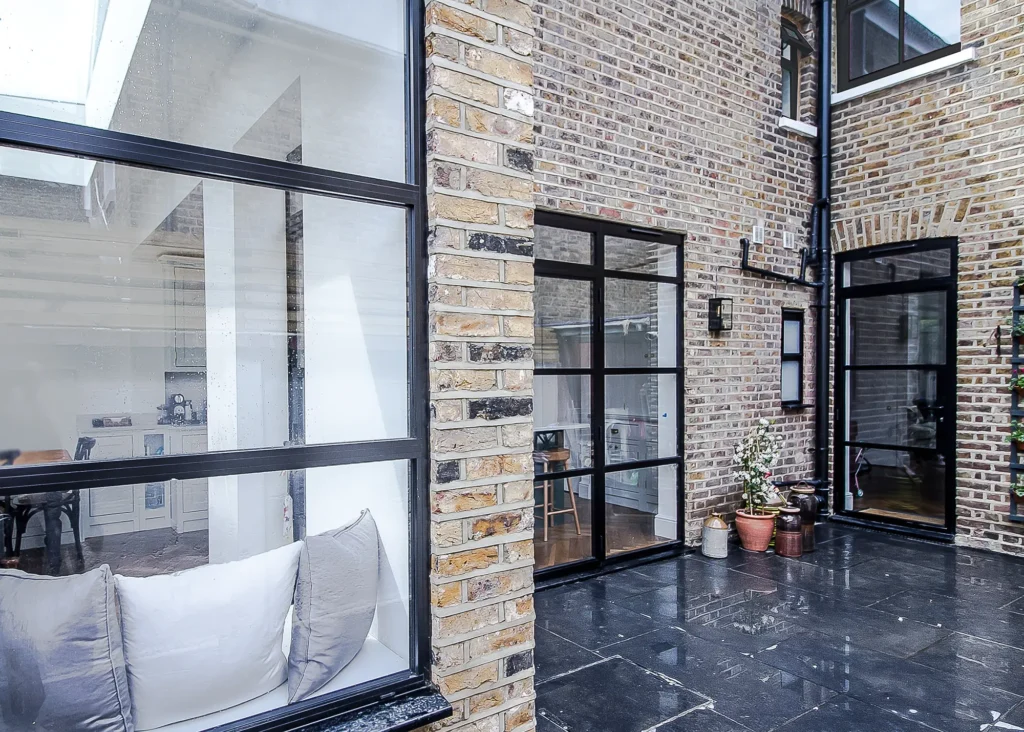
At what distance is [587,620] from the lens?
11.5 ft

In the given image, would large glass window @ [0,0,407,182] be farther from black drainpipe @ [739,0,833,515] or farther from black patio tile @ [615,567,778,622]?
black drainpipe @ [739,0,833,515]

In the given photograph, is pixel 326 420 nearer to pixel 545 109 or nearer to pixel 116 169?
pixel 116 169

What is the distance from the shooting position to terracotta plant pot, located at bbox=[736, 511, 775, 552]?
4758 millimetres

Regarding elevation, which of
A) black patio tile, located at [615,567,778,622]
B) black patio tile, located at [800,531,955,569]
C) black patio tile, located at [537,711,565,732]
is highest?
black patio tile, located at [537,711,565,732]

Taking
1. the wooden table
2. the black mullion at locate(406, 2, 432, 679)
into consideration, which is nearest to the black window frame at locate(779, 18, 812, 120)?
the black mullion at locate(406, 2, 432, 679)

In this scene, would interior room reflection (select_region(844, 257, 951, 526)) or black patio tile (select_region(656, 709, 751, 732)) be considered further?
interior room reflection (select_region(844, 257, 951, 526))

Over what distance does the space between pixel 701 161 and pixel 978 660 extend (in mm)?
3669

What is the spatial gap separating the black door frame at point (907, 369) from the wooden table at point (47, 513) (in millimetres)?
5873

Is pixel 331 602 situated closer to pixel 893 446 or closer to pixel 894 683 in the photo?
pixel 894 683

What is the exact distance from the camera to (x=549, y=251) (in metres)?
4.14

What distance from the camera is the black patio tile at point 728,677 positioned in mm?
2555

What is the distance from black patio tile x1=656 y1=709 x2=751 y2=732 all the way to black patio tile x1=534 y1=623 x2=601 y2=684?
23.1 inches

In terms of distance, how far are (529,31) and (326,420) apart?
1.14m

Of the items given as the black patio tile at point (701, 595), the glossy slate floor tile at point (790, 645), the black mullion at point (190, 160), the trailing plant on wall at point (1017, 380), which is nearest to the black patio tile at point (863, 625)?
the glossy slate floor tile at point (790, 645)
